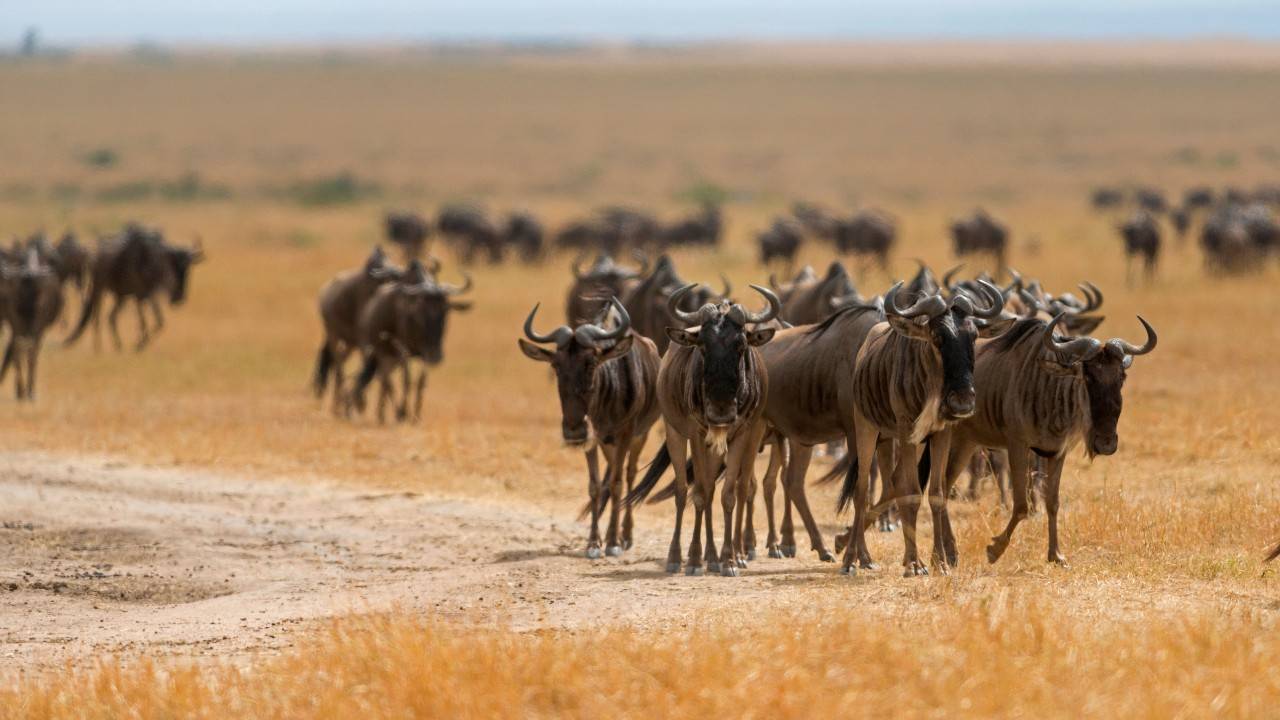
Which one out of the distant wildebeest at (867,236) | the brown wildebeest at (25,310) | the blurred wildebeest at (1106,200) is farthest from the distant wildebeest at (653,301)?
the blurred wildebeest at (1106,200)

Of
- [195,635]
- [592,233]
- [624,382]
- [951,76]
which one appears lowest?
[195,635]

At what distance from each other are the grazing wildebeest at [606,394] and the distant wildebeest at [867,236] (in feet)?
88.5

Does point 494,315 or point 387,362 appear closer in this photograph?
point 387,362

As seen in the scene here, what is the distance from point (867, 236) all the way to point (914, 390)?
2934 cm

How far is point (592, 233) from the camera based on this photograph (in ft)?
139

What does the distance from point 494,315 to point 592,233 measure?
44.3ft

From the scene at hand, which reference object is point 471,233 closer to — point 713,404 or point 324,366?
point 324,366

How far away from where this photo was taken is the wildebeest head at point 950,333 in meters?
8.73

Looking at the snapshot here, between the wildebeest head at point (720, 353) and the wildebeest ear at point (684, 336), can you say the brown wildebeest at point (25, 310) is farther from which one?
the wildebeest head at point (720, 353)

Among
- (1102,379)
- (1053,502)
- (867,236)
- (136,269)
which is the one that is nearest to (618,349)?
(1053,502)

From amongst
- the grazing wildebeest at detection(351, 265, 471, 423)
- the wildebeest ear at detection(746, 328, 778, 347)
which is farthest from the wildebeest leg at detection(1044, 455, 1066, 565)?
the grazing wildebeest at detection(351, 265, 471, 423)

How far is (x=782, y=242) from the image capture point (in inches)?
1462

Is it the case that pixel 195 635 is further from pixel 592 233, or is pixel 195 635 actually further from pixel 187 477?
pixel 592 233

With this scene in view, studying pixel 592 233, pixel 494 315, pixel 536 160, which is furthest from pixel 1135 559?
pixel 536 160
